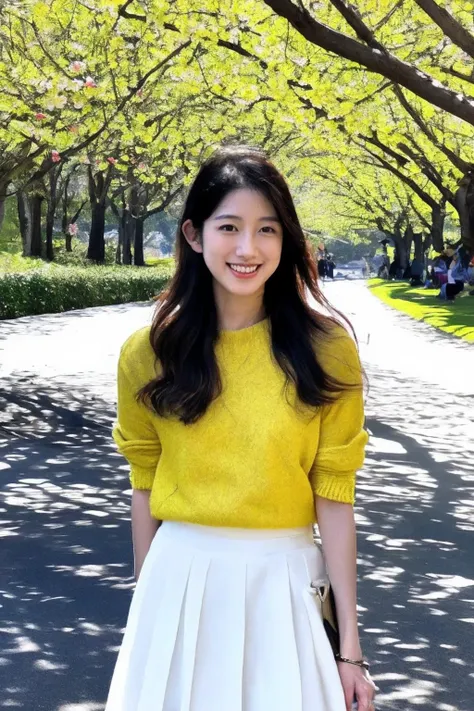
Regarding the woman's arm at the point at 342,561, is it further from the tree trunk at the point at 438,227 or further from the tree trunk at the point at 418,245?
the tree trunk at the point at 418,245

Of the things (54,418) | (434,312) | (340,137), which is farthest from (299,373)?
(434,312)

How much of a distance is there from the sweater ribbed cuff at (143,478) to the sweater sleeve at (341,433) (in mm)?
358

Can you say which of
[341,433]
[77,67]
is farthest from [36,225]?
[341,433]

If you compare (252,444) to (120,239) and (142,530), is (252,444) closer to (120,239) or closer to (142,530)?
(142,530)

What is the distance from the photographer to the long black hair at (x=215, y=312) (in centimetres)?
253

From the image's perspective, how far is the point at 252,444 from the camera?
2473mm

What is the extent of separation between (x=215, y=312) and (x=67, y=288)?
32.1m

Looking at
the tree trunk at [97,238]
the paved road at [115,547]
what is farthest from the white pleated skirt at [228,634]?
the tree trunk at [97,238]

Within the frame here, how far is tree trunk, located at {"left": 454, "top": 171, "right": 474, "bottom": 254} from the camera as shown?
2892 cm

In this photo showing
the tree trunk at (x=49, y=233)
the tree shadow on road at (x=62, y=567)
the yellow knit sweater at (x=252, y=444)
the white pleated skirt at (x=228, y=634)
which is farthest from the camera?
the tree trunk at (x=49, y=233)

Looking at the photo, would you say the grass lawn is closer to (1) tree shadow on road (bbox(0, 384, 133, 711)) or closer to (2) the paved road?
(2) the paved road

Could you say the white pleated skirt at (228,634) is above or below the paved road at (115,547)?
above

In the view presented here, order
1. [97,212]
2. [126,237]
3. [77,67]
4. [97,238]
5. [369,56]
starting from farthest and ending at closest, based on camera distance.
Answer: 1. [126,237]
2. [97,238]
3. [97,212]
4. [77,67]
5. [369,56]

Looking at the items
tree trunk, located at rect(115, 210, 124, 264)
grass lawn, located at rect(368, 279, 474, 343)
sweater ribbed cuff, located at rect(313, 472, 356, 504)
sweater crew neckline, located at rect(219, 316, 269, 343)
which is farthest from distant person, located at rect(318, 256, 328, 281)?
tree trunk, located at rect(115, 210, 124, 264)
